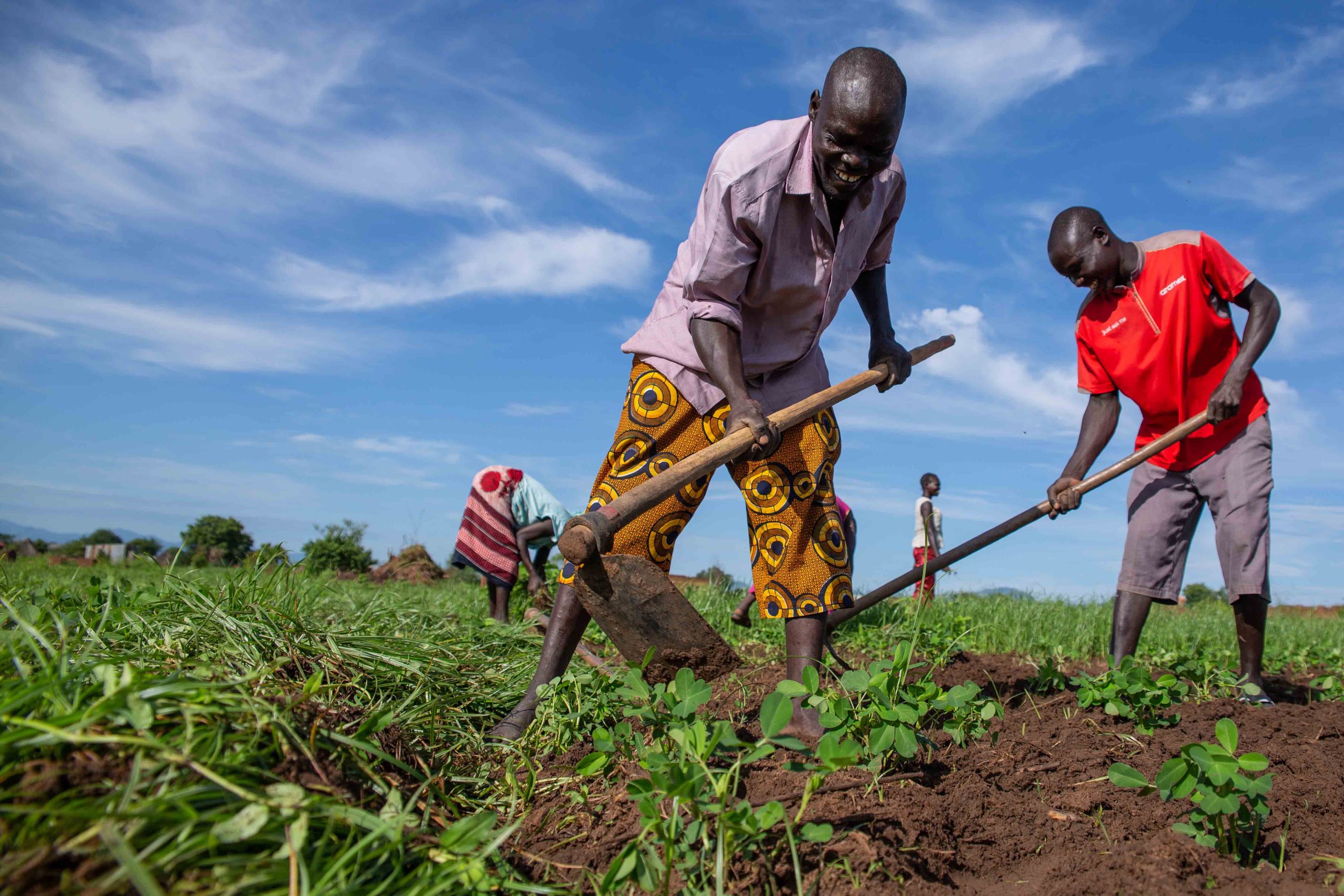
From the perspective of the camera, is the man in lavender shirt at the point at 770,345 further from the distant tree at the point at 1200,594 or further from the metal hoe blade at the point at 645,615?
the distant tree at the point at 1200,594

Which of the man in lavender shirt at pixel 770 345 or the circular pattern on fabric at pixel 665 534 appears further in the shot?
the circular pattern on fabric at pixel 665 534

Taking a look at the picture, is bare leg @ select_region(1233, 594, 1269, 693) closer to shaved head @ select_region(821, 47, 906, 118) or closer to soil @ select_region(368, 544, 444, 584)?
shaved head @ select_region(821, 47, 906, 118)

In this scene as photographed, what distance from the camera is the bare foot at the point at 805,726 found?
222cm

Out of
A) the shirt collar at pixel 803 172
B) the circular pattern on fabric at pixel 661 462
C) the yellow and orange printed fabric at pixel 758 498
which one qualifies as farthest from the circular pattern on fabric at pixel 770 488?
the shirt collar at pixel 803 172

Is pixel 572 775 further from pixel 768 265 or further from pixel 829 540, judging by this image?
pixel 768 265

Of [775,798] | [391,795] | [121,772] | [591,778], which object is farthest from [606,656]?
[121,772]

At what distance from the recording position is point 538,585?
265 inches

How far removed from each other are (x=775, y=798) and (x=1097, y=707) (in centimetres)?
157

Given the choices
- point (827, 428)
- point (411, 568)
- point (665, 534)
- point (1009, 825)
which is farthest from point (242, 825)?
point (411, 568)

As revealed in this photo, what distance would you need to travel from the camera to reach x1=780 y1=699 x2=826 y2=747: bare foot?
87.4 inches

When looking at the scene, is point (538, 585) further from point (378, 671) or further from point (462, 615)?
point (378, 671)

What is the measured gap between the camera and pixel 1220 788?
5.38 ft

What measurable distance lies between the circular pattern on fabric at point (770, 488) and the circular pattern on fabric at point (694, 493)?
0.14 metres

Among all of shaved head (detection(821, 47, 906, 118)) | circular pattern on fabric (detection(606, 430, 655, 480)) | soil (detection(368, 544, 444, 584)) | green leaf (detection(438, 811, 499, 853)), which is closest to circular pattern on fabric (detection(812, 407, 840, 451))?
circular pattern on fabric (detection(606, 430, 655, 480))
